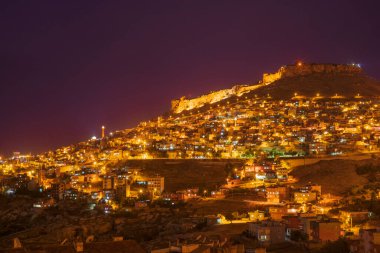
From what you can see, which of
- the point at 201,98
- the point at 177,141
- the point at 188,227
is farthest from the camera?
the point at 201,98

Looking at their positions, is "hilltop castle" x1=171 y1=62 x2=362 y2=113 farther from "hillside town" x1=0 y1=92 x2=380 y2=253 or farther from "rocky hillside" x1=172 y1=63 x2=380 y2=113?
"hillside town" x1=0 y1=92 x2=380 y2=253

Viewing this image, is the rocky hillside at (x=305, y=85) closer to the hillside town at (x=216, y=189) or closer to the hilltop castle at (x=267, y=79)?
the hilltop castle at (x=267, y=79)

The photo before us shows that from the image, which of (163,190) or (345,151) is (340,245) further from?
(345,151)

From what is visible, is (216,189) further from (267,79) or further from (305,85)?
(267,79)

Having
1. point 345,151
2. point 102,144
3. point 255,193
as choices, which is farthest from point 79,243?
point 102,144

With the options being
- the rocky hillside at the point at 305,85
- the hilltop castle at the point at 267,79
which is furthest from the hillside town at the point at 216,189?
the hilltop castle at the point at 267,79

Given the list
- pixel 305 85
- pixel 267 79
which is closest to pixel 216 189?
pixel 305 85

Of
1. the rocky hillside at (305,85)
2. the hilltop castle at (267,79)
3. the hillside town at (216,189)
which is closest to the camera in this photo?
the hillside town at (216,189)

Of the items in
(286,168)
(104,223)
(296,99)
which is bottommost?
(104,223)
